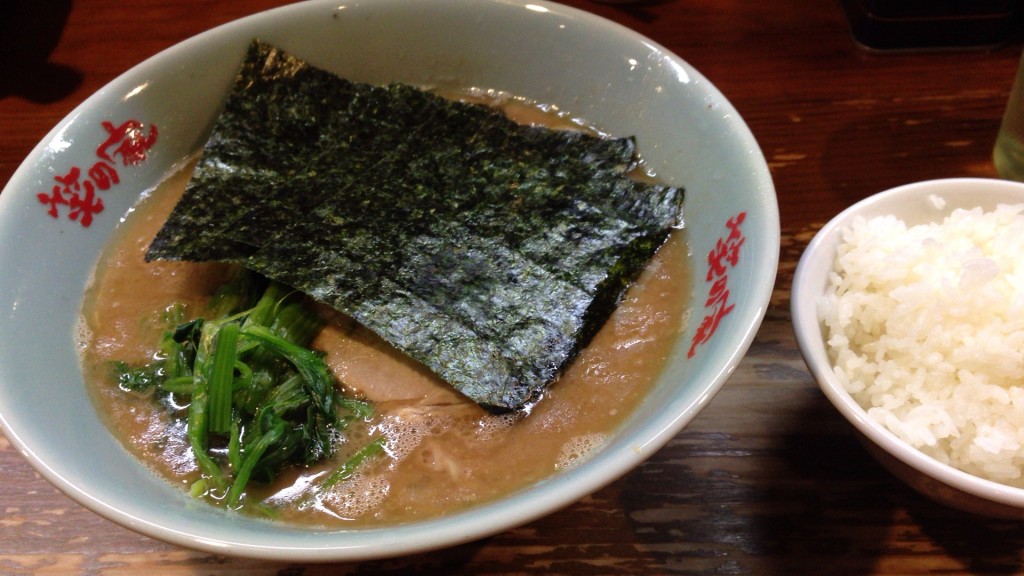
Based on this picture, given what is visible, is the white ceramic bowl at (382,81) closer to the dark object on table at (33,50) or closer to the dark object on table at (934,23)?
the dark object on table at (33,50)

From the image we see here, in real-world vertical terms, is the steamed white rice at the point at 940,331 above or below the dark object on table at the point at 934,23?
below

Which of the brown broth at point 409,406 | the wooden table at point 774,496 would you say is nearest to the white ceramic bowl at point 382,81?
the brown broth at point 409,406

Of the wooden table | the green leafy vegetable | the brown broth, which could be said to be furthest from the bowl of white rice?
the green leafy vegetable

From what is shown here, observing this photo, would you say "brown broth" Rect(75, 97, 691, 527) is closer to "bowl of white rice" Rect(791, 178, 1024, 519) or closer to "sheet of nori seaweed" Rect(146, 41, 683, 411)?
"sheet of nori seaweed" Rect(146, 41, 683, 411)

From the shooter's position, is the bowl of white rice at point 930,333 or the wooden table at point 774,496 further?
the wooden table at point 774,496

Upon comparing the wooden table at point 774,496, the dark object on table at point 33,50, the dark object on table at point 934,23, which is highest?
the dark object on table at point 934,23

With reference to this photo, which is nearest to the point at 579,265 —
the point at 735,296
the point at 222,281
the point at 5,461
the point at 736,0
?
the point at 735,296
